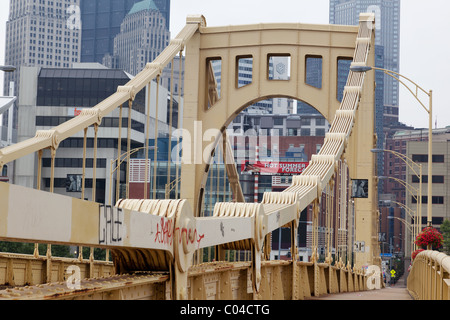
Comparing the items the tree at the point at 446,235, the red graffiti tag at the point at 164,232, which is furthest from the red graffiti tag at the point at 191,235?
the tree at the point at 446,235

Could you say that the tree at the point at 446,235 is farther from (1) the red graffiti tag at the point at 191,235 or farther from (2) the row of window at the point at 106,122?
(1) the red graffiti tag at the point at 191,235

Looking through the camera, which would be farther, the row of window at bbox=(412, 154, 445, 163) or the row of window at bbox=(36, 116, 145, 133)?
the row of window at bbox=(412, 154, 445, 163)

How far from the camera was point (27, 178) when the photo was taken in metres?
112

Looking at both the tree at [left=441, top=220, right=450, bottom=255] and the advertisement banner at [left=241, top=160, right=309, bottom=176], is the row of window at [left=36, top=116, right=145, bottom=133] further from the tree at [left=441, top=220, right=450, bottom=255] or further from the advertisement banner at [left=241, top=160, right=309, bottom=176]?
the tree at [left=441, top=220, right=450, bottom=255]

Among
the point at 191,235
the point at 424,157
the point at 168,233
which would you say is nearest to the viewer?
the point at 168,233

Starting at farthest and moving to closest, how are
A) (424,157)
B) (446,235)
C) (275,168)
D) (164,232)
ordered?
1. (275,168)
2. (424,157)
3. (446,235)
4. (164,232)

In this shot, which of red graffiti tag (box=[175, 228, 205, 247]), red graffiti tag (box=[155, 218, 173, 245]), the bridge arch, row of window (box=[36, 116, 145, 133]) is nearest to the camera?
red graffiti tag (box=[155, 218, 173, 245])

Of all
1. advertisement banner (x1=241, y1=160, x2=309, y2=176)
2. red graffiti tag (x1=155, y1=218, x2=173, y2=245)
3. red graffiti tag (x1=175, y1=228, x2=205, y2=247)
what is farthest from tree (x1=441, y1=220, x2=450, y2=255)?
red graffiti tag (x1=155, y1=218, x2=173, y2=245)

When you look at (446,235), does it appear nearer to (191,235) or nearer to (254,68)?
(254,68)

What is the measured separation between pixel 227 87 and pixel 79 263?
15129 mm

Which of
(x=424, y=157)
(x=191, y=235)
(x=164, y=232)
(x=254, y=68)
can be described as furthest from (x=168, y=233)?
(x=424, y=157)

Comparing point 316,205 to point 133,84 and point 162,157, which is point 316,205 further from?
point 162,157

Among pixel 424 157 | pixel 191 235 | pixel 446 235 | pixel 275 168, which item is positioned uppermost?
pixel 424 157
